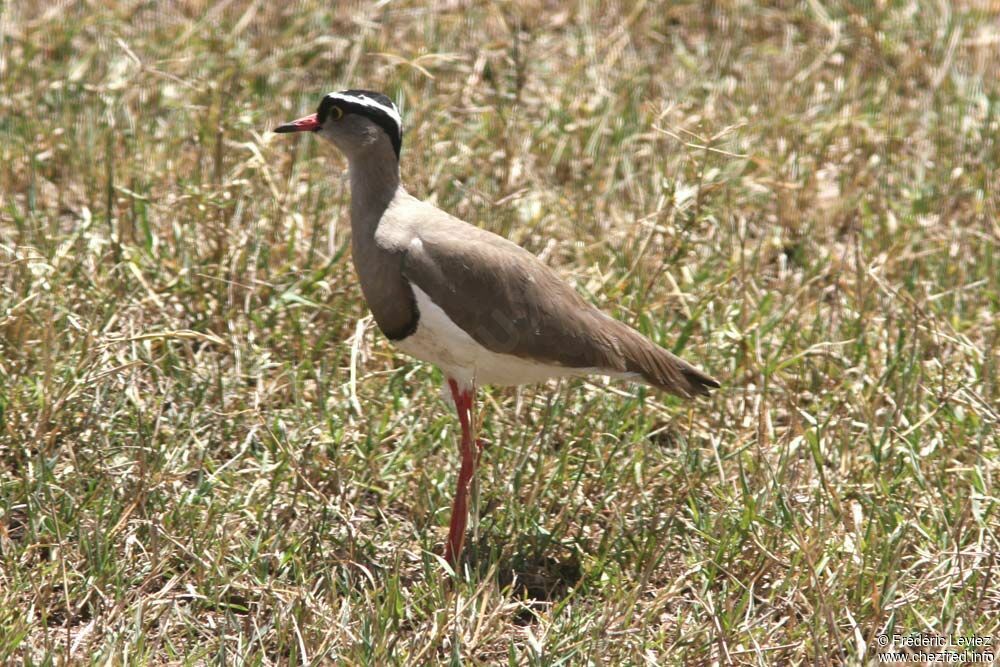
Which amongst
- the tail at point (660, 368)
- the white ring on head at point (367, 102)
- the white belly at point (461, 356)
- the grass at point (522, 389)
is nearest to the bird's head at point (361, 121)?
the white ring on head at point (367, 102)

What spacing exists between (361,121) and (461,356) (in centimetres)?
87

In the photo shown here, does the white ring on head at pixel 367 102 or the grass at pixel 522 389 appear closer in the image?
the grass at pixel 522 389

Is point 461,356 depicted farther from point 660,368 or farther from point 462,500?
point 660,368

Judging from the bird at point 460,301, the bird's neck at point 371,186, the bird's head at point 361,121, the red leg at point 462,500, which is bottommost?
the red leg at point 462,500

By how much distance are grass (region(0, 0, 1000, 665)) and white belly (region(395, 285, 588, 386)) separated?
27 centimetres

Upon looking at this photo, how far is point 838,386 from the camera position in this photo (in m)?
5.42

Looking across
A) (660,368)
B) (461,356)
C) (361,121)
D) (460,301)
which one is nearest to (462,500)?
(461,356)

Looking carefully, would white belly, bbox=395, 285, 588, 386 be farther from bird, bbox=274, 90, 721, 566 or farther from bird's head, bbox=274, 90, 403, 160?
bird's head, bbox=274, 90, 403, 160

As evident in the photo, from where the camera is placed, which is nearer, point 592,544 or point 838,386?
point 592,544

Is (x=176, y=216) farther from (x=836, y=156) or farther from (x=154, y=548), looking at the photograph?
(x=836, y=156)

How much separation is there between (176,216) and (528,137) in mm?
1871

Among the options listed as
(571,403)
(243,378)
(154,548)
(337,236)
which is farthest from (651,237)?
(154,548)

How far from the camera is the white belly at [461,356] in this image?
441 centimetres

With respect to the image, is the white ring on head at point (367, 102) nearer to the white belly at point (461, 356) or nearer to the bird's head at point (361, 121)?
the bird's head at point (361, 121)
